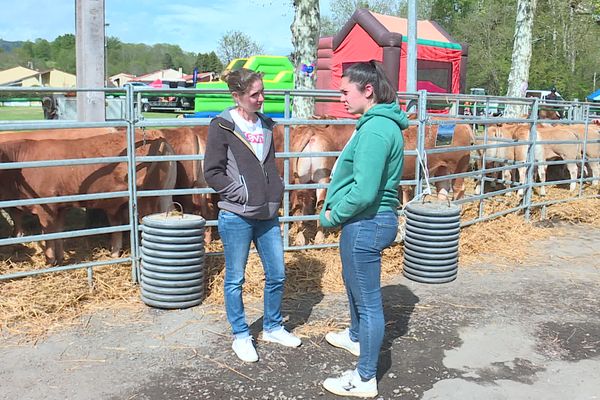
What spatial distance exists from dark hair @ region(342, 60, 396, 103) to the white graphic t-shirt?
91 centimetres

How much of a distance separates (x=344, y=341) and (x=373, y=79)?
1.95 m

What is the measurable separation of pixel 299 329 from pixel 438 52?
60.2 ft

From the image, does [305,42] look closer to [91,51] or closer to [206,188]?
[91,51]

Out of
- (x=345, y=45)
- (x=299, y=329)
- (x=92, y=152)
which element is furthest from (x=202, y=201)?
(x=345, y=45)

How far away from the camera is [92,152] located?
6.40 m

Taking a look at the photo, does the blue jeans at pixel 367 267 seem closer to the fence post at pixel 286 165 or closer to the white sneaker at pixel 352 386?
the white sneaker at pixel 352 386

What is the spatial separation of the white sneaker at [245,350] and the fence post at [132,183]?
1.75 meters

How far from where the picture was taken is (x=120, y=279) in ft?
18.7

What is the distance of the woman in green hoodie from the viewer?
131 inches

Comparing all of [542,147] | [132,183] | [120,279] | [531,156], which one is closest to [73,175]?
[132,183]

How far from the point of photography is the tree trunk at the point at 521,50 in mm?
17625

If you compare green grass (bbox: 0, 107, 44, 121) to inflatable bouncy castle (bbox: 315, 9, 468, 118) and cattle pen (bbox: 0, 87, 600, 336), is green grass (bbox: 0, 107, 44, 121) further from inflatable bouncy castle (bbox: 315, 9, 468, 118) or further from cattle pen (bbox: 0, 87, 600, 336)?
cattle pen (bbox: 0, 87, 600, 336)

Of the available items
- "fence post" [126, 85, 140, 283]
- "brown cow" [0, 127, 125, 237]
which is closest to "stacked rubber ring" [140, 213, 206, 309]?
"fence post" [126, 85, 140, 283]

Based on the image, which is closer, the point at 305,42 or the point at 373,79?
the point at 373,79
